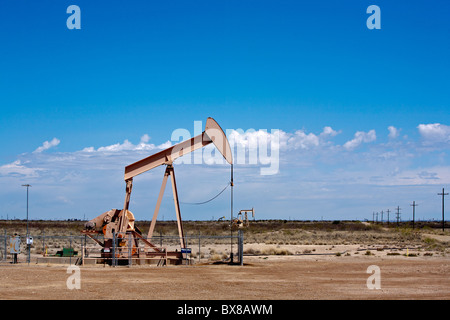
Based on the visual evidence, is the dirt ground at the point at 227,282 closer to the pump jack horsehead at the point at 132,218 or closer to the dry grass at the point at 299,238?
the pump jack horsehead at the point at 132,218

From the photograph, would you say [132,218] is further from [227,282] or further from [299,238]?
[299,238]

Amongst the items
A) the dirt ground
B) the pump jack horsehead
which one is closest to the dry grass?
the pump jack horsehead

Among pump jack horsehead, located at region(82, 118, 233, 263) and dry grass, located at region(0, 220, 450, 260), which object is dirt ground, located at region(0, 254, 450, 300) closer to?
pump jack horsehead, located at region(82, 118, 233, 263)

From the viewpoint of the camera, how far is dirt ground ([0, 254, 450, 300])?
46.7 ft

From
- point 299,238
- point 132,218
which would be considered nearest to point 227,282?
point 132,218

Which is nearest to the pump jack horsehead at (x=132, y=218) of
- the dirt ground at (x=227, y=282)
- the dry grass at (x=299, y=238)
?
the dirt ground at (x=227, y=282)

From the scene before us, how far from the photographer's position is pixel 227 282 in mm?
17578

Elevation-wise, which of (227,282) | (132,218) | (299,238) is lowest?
(299,238)

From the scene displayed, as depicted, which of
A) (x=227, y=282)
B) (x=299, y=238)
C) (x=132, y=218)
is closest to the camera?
(x=227, y=282)

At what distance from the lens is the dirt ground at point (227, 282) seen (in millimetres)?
14227

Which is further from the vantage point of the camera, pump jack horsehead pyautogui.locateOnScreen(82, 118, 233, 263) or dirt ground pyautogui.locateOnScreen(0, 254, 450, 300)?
pump jack horsehead pyautogui.locateOnScreen(82, 118, 233, 263)

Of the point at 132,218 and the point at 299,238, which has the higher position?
the point at 132,218

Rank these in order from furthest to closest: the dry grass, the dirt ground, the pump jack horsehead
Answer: the dry grass
the pump jack horsehead
the dirt ground
